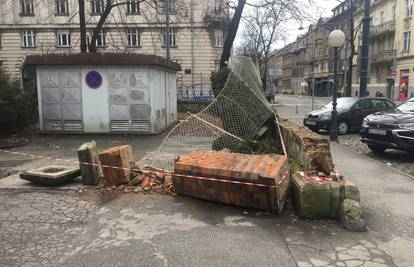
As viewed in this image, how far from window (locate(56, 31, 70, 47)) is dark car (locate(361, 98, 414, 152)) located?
127 ft

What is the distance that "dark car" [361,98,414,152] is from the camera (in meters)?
8.37

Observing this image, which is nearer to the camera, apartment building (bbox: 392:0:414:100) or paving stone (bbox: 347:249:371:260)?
paving stone (bbox: 347:249:371:260)

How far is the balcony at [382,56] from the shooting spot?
144 feet

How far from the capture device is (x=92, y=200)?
5.73 meters

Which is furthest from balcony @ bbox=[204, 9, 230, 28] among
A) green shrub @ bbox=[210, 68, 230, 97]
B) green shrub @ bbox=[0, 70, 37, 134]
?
green shrub @ bbox=[0, 70, 37, 134]

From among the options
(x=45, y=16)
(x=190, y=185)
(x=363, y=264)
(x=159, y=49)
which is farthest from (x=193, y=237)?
(x=45, y=16)

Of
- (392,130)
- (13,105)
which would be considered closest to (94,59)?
(13,105)

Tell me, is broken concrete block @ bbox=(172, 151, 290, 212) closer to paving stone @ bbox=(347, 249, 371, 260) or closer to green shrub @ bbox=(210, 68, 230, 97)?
paving stone @ bbox=(347, 249, 371, 260)

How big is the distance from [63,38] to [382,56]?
128 feet

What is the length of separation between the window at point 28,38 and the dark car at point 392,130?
135 ft

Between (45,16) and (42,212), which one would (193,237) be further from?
(45,16)

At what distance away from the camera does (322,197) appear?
477 cm


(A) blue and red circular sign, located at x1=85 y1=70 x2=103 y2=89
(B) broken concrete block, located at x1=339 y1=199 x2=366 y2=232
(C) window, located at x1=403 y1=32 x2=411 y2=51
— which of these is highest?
(C) window, located at x1=403 y1=32 x2=411 y2=51

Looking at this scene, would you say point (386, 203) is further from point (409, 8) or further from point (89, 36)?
point (409, 8)
